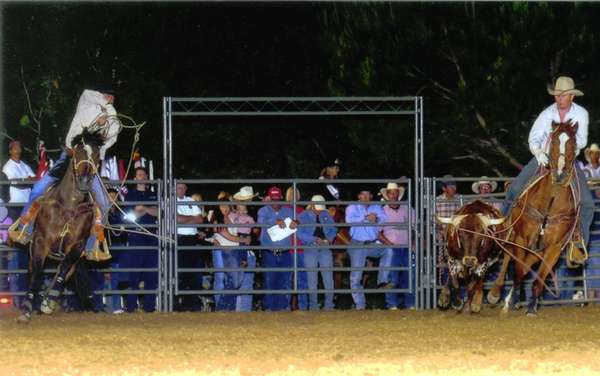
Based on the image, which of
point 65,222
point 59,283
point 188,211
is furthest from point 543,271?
point 59,283

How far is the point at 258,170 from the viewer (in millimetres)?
25297

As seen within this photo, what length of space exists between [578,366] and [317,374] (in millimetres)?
1994

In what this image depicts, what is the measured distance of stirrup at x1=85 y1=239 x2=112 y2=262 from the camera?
13.4 m

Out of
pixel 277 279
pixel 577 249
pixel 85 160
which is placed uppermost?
pixel 85 160

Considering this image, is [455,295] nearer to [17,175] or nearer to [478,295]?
[478,295]

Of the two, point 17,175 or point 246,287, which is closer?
point 246,287

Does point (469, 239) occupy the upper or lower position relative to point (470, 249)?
upper

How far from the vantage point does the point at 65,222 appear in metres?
13.1

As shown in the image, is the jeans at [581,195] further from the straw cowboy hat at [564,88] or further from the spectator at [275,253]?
the spectator at [275,253]

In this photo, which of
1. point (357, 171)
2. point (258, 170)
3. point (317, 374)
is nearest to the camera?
point (317, 374)

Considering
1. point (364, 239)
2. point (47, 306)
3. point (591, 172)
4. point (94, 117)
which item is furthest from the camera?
point (591, 172)

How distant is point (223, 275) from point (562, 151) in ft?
16.9

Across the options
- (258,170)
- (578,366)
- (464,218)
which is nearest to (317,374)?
(578,366)

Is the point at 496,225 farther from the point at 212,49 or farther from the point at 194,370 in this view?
the point at 212,49
